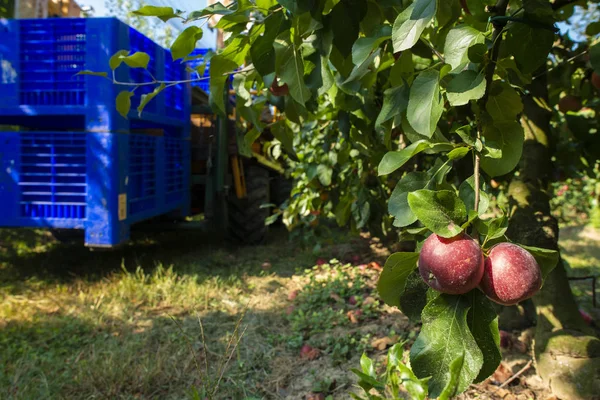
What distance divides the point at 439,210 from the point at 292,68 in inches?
19.3

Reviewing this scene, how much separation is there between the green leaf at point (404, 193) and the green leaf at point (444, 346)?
0.17m

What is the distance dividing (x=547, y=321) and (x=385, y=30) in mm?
1347

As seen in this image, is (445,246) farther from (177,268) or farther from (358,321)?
(177,268)

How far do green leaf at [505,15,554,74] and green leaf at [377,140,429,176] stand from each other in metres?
0.25

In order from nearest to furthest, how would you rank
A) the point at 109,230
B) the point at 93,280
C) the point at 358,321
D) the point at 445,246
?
the point at 445,246
the point at 358,321
the point at 109,230
the point at 93,280

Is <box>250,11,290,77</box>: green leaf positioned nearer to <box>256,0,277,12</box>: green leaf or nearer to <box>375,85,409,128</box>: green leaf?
<box>256,0,277,12</box>: green leaf

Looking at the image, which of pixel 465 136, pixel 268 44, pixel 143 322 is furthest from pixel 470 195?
pixel 143 322

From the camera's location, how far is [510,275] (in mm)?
611

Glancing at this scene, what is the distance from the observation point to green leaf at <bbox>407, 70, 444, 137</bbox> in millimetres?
776

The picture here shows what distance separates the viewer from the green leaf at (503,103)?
33.6 inches

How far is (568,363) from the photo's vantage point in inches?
63.7

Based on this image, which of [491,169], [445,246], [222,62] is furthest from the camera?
[222,62]

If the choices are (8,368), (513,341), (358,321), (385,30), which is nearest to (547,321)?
(513,341)

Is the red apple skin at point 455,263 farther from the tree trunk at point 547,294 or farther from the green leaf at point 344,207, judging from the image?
the green leaf at point 344,207
